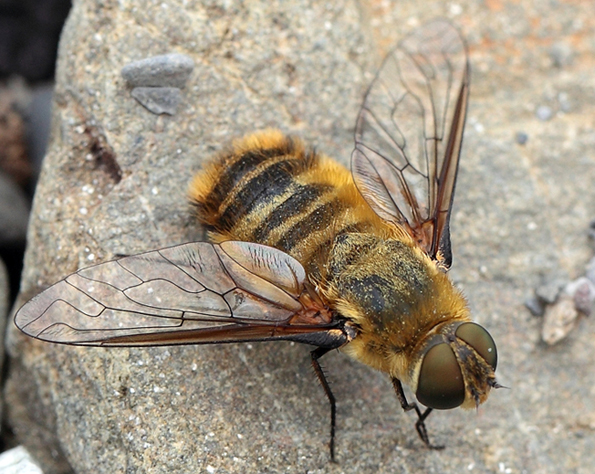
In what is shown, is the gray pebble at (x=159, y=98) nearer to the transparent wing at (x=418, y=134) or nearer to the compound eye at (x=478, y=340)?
the transparent wing at (x=418, y=134)

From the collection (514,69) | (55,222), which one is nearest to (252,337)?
(55,222)

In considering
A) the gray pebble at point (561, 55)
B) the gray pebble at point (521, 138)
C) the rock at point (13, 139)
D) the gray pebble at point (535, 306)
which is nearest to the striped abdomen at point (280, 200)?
the gray pebble at point (535, 306)

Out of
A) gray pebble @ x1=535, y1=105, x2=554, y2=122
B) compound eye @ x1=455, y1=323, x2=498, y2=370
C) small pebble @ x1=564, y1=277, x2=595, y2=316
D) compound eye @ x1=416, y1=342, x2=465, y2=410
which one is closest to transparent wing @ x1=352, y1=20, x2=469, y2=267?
compound eye @ x1=455, y1=323, x2=498, y2=370

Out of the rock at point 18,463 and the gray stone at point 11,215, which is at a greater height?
the gray stone at point 11,215

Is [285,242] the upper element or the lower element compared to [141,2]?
lower

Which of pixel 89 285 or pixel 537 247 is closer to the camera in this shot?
pixel 89 285

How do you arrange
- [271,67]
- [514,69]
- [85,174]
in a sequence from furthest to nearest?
[514,69]
[271,67]
[85,174]

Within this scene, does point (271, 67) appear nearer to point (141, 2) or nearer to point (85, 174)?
point (141, 2)

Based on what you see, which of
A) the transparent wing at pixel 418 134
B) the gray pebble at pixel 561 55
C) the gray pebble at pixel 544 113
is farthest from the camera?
the gray pebble at pixel 561 55

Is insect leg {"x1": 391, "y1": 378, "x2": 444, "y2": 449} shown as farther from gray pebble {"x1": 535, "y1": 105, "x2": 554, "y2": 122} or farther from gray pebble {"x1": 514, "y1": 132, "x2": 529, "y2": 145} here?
gray pebble {"x1": 535, "y1": 105, "x2": 554, "y2": 122}
